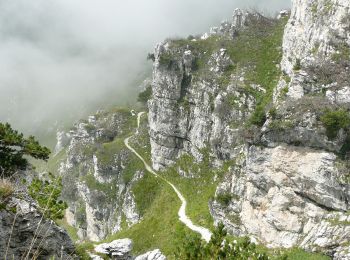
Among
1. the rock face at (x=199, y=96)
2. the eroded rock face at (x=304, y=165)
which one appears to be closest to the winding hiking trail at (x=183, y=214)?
the rock face at (x=199, y=96)

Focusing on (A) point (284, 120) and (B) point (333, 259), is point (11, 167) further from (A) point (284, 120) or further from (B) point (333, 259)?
(A) point (284, 120)

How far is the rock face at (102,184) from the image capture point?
327 ft

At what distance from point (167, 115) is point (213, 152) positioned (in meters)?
17.2

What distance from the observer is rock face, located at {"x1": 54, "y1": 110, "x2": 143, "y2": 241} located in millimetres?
99688

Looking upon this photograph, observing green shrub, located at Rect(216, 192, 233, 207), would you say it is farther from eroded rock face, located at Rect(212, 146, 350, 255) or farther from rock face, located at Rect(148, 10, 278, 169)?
rock face, located at Rect(148, 10, 278, 169)

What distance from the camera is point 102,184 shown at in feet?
348

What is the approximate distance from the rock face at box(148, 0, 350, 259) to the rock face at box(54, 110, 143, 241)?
25.0 metres

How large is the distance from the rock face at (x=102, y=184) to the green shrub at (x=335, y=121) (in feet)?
173

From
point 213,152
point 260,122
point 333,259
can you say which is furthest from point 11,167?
point 213,152

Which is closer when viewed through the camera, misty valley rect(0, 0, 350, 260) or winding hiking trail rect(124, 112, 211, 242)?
misty valley rect(0, 0, 350, 260)

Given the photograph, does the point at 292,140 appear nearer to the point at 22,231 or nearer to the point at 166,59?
the point at 22,231

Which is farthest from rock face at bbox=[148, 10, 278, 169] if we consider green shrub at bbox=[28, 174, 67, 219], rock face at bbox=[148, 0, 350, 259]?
green shrub at bbox=[28, 174, 67, 219]

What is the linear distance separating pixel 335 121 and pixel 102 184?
231ft

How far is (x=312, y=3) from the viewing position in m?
66.1
